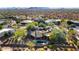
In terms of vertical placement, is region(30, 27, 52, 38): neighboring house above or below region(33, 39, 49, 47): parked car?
above

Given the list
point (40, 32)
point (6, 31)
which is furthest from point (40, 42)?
point (6, 31)

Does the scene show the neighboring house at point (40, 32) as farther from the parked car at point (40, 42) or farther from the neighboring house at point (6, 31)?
the neighboring house at point (6, 31)

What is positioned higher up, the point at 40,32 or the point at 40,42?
the point at 40,32

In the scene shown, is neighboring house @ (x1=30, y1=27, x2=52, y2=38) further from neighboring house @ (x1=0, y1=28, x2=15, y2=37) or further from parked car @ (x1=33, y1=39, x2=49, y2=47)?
neighboring house @ (x1=0, y1=28, x2=15, y2=37)

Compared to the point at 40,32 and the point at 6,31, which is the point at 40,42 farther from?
the point at 6,31

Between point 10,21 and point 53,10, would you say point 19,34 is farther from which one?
point 53,10

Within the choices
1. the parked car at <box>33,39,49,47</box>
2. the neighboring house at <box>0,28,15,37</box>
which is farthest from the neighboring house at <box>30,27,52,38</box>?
the neighboring house at <box>0,28,15,37</box>

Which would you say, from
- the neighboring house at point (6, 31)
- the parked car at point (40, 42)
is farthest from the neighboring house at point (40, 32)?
the neighboring house at point (6, 31)

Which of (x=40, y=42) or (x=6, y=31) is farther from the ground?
(x=6, y=31)

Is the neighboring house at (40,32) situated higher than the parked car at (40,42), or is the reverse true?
the neighboring house at (40,32)
